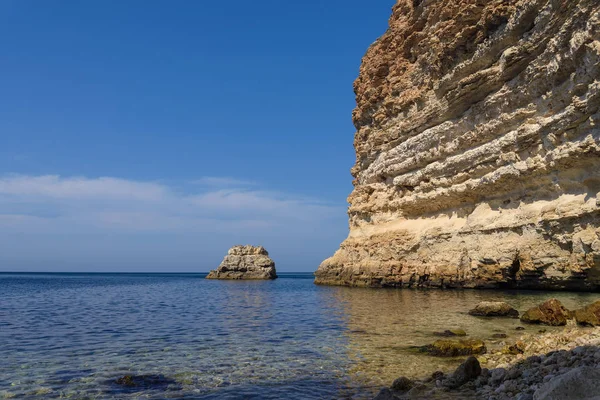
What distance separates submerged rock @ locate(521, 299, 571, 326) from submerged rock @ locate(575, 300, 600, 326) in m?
0.48

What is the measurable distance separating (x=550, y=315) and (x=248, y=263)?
6960 centimetres

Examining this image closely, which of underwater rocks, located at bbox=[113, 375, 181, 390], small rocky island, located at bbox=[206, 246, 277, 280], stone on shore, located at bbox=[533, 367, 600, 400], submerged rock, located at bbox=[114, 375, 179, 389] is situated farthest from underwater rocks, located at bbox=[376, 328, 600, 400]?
small rocky island, located at bbox=[206, 246, 277, 280]

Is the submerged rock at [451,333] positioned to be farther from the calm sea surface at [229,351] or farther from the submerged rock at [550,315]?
the submerged rock at [550,315]

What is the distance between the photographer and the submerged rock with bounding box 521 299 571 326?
1576 cm

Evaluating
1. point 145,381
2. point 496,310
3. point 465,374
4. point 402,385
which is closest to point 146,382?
point 145,381

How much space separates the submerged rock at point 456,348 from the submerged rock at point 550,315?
5174 mm

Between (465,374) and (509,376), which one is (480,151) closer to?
(465,374)

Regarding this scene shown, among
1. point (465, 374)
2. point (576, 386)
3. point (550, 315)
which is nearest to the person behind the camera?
point (576, 386)

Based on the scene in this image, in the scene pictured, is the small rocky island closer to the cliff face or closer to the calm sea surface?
the cliff face

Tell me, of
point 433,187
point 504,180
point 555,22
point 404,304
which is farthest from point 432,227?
point 555,22

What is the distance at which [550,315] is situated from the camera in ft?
52.9

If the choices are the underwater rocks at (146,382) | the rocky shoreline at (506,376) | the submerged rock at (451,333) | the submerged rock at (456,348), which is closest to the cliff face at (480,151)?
the submerged rock at (451,333)

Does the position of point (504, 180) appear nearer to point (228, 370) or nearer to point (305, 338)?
point (305, 338)

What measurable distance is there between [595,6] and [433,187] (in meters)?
17.5
